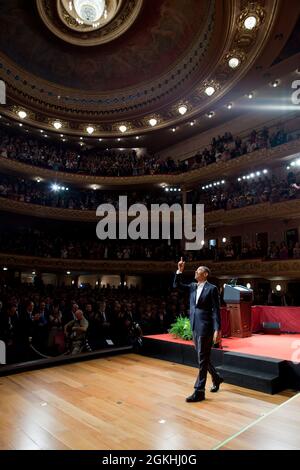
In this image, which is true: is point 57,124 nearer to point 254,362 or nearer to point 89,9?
point 89,9

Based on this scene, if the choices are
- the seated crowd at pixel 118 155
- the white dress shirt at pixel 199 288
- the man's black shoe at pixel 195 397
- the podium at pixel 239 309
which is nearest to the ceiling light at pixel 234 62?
the seated crowd at pixel 118 155

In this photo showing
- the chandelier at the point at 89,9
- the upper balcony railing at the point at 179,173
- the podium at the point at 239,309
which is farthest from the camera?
the upper balcony railing at the point at 179,173

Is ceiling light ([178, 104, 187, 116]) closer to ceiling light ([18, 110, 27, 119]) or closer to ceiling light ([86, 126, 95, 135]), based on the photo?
ceiling light ([86, 126, 95, 135])

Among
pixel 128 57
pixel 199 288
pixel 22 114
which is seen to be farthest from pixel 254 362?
pixel 22 114

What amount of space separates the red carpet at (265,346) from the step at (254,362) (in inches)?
9.4

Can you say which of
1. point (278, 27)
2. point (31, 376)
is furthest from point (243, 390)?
point (278, 27)

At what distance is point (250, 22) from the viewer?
10.8 meters

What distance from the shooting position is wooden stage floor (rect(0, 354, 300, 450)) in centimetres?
299

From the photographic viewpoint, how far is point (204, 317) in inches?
171

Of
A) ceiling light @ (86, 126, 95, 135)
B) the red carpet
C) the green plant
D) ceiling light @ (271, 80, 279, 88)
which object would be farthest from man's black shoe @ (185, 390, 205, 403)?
ceiling light @ (86, 126, 95, 135)

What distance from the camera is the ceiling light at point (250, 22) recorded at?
10.7 meters

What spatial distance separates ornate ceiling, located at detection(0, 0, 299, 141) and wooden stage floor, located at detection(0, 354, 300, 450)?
36.5 ft

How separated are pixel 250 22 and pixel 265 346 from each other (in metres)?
10.4

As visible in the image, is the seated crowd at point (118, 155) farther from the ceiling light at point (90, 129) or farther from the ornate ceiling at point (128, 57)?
the ceiling light at point (90, 129)
